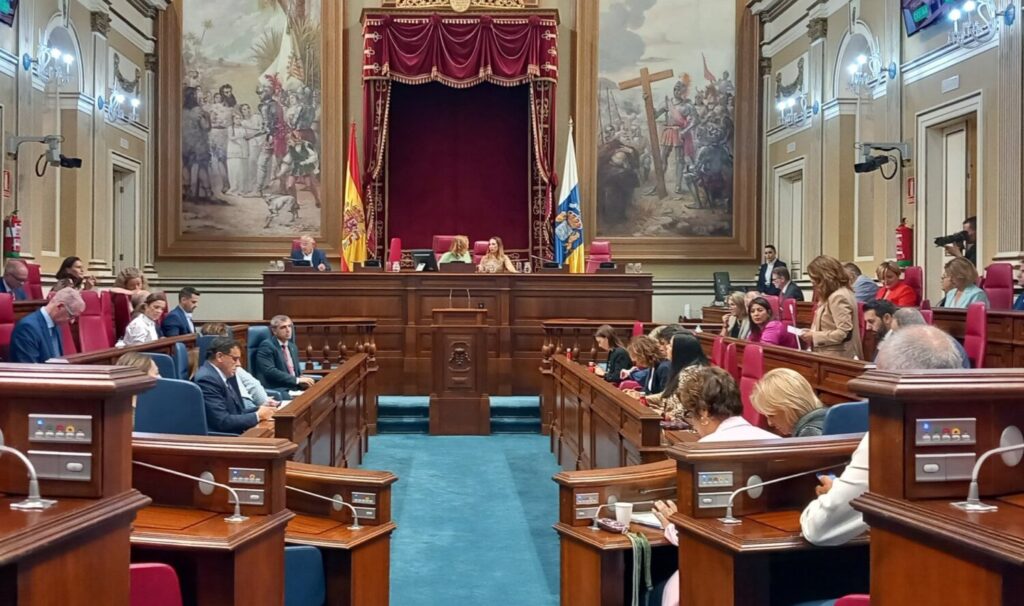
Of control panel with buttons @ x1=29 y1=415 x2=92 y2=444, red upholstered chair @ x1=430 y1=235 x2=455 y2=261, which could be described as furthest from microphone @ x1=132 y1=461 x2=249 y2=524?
red upholstered chair @ x1=430 y1=235 x2=455 y2=261

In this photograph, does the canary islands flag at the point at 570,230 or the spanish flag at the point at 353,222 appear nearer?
the canary islands flag at the point at 570,230

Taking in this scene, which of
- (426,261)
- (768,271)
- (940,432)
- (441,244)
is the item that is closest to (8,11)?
(426,261)

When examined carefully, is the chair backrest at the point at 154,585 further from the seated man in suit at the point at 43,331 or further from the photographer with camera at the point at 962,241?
the photographer with camera at the point at 962,241

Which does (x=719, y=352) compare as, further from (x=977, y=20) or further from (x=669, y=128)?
(x=669, y=128)

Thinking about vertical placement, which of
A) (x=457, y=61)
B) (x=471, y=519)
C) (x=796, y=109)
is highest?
(x=457, y=61)

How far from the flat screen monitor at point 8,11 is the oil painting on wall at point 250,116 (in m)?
3.82

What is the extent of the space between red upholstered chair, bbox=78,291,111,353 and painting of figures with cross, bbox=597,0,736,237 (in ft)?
25.6

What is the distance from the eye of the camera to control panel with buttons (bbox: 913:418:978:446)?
1.83m

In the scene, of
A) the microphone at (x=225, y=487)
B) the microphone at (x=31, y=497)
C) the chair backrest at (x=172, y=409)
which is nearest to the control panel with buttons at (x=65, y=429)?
the microphone at (x=31, y=497)

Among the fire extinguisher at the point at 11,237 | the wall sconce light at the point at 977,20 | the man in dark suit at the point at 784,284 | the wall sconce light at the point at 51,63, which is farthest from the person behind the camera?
the man in dark suit at the point at 784,284

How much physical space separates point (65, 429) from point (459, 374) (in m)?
6.51

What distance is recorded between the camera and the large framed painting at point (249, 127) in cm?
1362

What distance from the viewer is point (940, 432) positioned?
5.99 ft

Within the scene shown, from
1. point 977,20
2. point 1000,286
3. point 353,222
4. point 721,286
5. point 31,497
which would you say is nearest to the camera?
point 31,497
